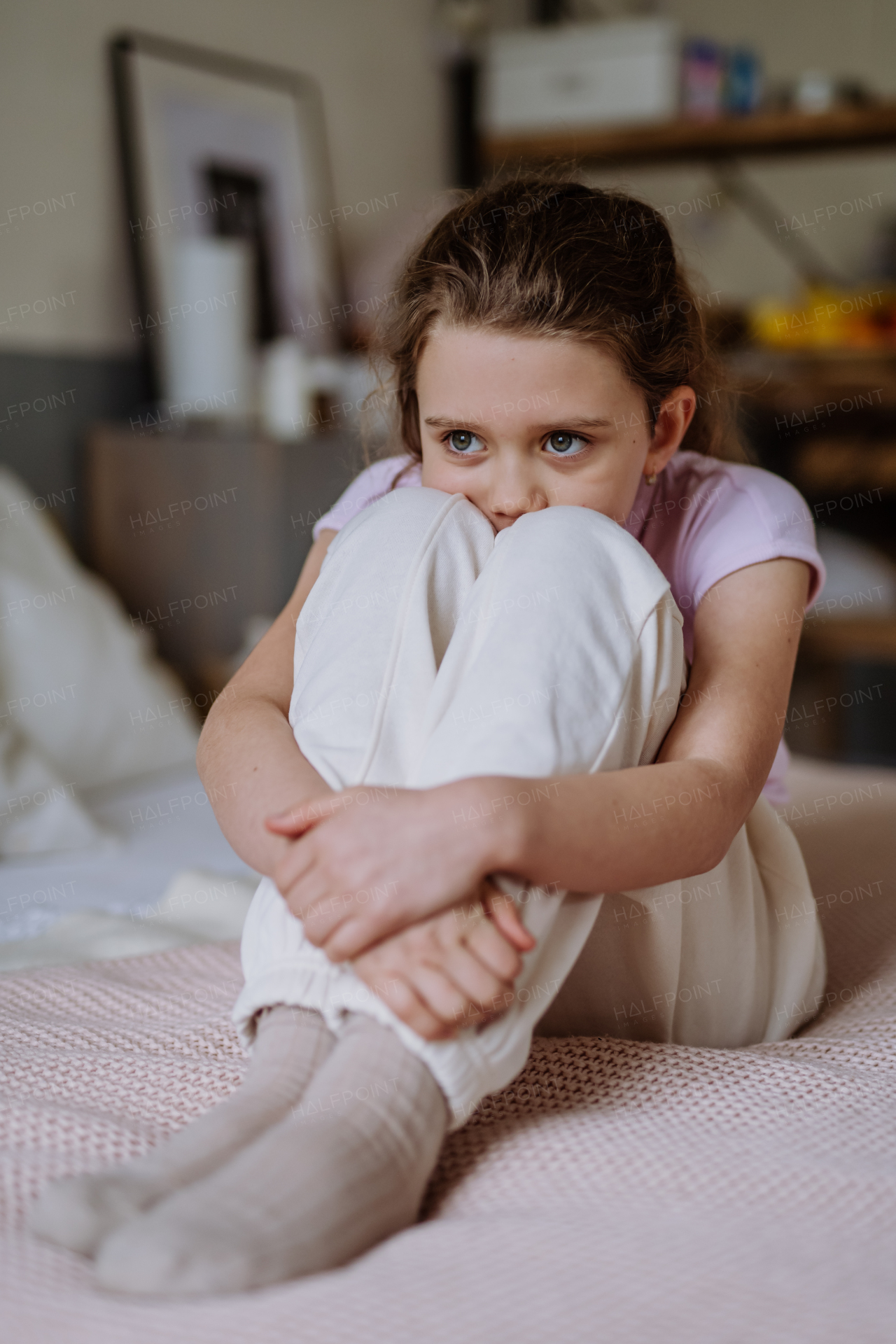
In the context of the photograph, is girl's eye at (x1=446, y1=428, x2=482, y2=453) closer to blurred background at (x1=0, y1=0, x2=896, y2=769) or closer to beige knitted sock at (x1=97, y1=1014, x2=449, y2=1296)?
blurred background at (x1=0, y1=0, x2=896, y2=769)

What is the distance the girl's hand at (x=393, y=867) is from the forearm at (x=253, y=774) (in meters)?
0.06

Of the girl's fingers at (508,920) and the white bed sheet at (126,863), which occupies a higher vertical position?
the girl's fingers at (508,920)

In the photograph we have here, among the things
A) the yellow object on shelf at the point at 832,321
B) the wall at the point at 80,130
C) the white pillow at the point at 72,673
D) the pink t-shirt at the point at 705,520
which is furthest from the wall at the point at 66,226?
the yellow object on shelf at the point at 832,321

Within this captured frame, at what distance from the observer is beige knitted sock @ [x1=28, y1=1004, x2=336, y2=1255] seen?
50cm

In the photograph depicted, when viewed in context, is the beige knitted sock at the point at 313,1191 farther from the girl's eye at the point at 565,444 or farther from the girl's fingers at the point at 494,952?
the girl's eye at the point at 565,444

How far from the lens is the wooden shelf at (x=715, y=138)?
256cm

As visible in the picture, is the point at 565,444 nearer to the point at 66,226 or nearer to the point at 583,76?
the point at 66,226

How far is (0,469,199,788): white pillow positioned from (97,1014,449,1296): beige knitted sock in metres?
0.87

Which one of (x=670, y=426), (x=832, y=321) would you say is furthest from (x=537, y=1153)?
(x=832, y=321)

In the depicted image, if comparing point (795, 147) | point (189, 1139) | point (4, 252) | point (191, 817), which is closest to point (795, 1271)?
point (189, 1139)

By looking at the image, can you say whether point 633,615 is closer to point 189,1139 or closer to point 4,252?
point 189,1139

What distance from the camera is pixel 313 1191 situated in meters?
0.50

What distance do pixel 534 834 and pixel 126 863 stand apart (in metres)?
0.75

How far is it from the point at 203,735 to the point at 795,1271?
47cm
